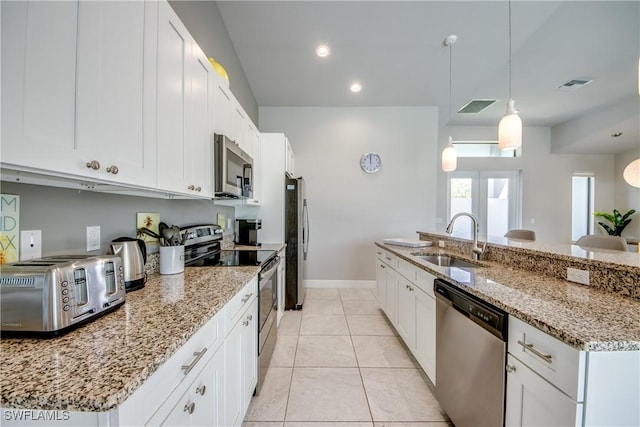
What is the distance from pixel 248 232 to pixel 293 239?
59cm

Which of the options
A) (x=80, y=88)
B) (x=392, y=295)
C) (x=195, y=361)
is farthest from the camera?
(x=392, y=295)

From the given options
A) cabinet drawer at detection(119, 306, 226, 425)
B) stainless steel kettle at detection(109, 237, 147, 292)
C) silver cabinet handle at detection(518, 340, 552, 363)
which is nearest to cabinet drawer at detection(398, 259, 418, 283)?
silver cabinet handle at detection(518, 340, 552, 363)

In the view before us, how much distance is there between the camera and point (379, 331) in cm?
261

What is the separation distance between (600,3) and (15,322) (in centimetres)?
457

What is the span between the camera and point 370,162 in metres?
4.18

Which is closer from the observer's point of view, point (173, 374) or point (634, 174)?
point (173, 374)

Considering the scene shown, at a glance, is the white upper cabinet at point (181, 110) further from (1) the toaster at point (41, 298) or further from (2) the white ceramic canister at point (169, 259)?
(1) the toaster at point (41, 298)

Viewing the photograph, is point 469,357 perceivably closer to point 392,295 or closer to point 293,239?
point 392,295

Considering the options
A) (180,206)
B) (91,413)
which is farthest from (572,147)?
(91,413)

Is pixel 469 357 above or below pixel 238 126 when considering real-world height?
below

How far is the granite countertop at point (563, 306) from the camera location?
0.76 m

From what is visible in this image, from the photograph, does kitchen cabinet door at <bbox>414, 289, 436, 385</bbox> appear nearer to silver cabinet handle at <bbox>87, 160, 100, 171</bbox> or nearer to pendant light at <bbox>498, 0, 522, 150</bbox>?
pendant light at <bbox>498, 0, 522, 150</bbox>

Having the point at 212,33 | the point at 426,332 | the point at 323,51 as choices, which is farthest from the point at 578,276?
the point at 212,33

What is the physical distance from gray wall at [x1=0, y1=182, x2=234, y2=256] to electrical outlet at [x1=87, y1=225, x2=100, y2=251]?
2 cm
